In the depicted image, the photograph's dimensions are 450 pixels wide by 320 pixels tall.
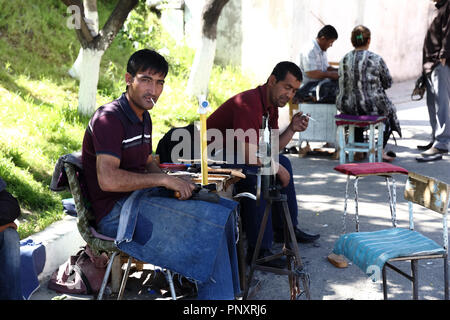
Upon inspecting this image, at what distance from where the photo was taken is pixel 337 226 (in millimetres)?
5242

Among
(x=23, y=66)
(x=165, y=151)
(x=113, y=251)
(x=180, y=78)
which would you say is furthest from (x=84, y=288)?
(x=180, y=78)

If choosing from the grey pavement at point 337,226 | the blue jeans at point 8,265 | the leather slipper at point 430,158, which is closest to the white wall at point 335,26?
the grey pavement at point 337,226

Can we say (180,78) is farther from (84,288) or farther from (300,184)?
(84,288)

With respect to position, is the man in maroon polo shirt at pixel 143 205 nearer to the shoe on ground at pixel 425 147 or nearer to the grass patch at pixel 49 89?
the grass patch at pixel 49 89

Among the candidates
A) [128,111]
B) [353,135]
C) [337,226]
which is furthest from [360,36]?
[128,111]

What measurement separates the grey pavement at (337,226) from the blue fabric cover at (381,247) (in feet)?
1.90

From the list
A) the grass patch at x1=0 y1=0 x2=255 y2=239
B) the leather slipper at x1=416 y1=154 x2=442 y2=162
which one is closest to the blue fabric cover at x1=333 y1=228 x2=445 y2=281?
the grass patch at x1=0 y1=0 x2=255 y2=239

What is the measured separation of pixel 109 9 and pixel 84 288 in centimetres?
841

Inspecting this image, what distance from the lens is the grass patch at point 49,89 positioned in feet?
16.7

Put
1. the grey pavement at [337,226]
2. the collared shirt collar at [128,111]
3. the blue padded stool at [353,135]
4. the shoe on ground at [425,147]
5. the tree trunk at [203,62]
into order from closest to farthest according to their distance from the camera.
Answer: the collared shirt collar at [128,111] < the grey pavement at [337,226] < the blue padded stool at [353,135] < the shoe on ground at [425,147] < the tree trunk at [203,62]

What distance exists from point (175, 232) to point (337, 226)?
257 centimetres

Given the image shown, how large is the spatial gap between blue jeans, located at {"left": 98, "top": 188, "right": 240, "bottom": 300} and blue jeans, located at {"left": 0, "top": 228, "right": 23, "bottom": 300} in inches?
21.9

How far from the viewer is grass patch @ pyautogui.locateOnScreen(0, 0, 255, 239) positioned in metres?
5.08

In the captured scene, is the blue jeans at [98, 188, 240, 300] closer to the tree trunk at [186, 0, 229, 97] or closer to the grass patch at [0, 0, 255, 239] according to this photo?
the grass patch at [0, 0, 255, 239]
